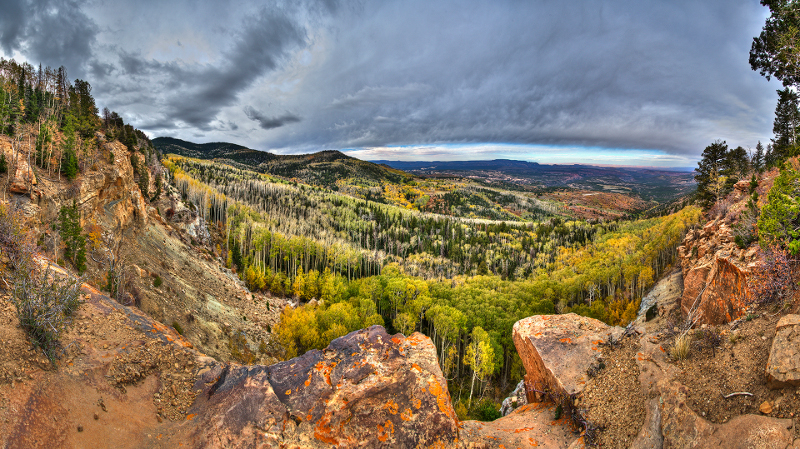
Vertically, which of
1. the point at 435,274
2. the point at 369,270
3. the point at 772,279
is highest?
the point at 772,279

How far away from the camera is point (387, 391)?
9836 mm

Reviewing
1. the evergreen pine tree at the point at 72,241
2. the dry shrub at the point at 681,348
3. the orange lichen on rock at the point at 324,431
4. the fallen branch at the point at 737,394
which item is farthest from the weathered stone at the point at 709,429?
the evergreen pine tree at the point at 72,241

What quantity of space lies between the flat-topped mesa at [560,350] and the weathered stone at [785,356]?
496cm

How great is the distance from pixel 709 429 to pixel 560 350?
574 centimetres

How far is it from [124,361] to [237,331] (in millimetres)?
32339

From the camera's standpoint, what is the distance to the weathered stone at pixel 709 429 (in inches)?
245

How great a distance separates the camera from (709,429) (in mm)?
7113

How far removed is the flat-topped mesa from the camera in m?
11.4

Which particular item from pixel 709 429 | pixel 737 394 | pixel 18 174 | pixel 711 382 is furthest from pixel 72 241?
pixel 737 394

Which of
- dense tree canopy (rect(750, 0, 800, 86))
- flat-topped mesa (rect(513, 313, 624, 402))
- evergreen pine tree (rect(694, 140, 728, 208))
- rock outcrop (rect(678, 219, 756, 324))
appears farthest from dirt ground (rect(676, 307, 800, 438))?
evergreen pine tree (rect(694, 140, 728, 208))

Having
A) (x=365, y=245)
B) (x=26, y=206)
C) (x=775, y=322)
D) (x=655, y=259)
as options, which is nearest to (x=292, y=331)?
(x=26, y=206)

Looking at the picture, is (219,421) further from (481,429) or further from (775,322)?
(775,322)

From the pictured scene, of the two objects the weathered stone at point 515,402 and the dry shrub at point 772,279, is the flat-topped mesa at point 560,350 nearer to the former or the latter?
the dry shrub at point 772,279

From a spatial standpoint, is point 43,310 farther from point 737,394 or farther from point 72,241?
point 72,241
